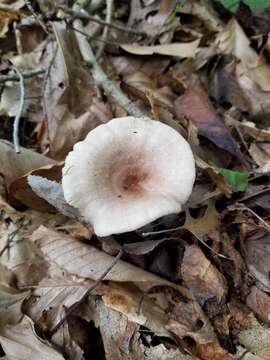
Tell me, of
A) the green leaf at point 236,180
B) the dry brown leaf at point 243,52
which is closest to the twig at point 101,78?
the green leaf at point 236,180

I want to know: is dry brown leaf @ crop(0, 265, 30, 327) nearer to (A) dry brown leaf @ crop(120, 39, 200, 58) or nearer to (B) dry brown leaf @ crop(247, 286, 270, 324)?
(B) dry brown leaf @ crop(247, 286, 270, 324)

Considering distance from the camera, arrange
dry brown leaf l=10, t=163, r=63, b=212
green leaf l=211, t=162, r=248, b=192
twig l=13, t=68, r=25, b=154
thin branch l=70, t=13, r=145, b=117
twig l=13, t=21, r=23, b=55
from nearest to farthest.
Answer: green leaf l=211, t=162, r=248, b=192 < dry brown leaf l=10, t=163, r=63, b=212 < twig l=13, t=68, r=25, b=154 < thin branch l=70, t=13, r=145, b=117 < twig l=13, t=21, r=23, b=55

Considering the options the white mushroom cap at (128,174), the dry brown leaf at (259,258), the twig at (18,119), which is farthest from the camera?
the twig at (18,119)

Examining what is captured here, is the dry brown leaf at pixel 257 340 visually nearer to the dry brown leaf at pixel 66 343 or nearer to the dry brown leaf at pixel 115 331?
the dry brown leaf at pixel 115 331

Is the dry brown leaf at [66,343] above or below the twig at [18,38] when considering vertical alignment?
below

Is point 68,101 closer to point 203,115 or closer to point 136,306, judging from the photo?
point 203,115

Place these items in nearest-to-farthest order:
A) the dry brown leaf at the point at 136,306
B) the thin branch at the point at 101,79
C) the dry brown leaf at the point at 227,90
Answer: the dry brown leaf at the point at 136,306 < the thin branch at the point at 101,79 < the dry brown leaf at the point at 227,90

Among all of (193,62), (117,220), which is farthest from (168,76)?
(117,220)

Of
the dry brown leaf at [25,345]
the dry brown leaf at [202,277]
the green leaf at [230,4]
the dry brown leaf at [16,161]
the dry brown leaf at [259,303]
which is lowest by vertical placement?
the dry brown leaf at [25,345]

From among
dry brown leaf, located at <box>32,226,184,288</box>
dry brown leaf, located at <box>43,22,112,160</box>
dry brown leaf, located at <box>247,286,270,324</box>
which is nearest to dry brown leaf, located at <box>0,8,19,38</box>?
dry brown leaf, located at <box>43,22,112,160</box>
